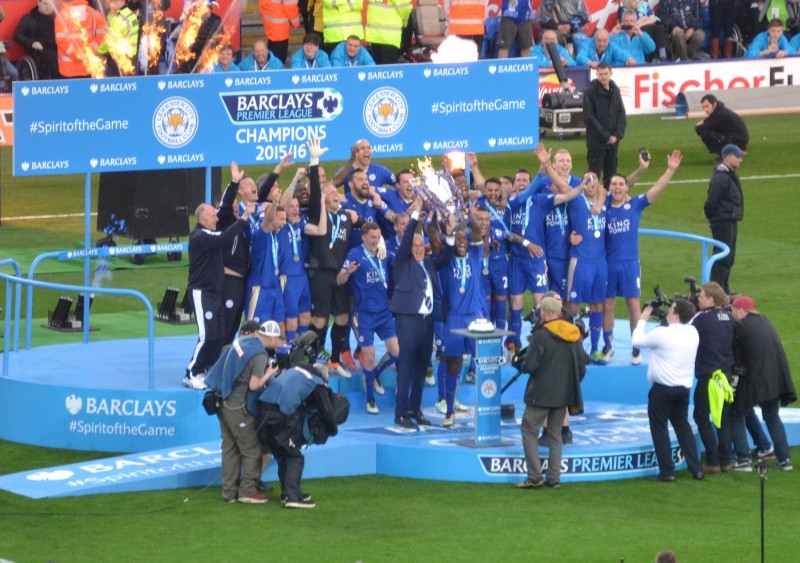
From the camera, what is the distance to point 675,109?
3400 centimetres

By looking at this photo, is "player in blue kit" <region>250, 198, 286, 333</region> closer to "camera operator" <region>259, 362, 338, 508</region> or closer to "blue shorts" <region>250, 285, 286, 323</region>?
"blue shorts" <region>250, 285, 286, 323</region>

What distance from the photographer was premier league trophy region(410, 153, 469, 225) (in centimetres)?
1656

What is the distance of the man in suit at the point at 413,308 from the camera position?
16359mm

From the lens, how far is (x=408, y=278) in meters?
16.4

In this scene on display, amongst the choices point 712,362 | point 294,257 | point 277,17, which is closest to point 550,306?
point 712,362

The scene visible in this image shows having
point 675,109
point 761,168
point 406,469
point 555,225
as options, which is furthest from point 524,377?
point 675,109

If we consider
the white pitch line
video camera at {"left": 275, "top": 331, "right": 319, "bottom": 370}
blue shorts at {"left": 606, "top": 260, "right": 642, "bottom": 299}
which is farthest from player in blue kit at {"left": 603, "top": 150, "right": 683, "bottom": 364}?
the white pitch line

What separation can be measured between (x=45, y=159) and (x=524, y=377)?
5190 mm

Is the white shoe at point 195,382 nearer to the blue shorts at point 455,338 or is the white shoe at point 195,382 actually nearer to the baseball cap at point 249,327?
the baseball cap at point 249,327

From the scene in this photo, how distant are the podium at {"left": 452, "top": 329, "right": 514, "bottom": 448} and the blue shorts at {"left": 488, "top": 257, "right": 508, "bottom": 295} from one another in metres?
2.31

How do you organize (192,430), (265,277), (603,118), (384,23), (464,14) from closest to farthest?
1. (192,430)
2. (265,277)
3. (603,118)
4. (384,23)
5. (464,14)

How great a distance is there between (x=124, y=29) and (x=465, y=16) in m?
9.52

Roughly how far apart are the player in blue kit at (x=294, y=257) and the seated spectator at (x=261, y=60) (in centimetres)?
1055

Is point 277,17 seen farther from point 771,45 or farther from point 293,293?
point 293,293
